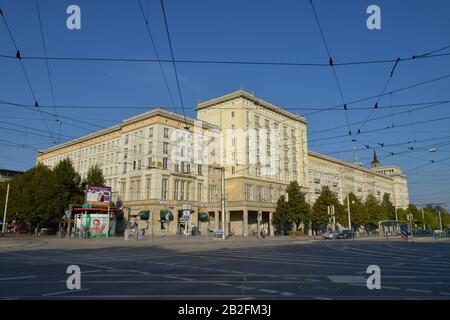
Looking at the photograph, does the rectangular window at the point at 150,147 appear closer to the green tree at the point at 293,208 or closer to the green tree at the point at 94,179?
the green tree at the point at 94,179

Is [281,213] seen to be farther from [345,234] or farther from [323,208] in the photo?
[323,208]

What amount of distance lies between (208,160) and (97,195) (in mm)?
20446

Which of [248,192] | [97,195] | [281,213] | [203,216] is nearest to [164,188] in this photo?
[203,216]

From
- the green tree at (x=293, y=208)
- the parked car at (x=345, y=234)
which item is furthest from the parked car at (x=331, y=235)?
the green tree at (x=293, y=208)

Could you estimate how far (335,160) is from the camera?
9638 centimetres

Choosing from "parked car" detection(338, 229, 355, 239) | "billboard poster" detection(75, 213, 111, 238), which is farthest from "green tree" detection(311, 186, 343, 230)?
"billboard poster" detection(75, 213, 111, 238)

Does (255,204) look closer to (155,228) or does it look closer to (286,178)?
A: (286,178)

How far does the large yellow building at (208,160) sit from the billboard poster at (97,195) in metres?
6.64

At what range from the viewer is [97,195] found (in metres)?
48.8

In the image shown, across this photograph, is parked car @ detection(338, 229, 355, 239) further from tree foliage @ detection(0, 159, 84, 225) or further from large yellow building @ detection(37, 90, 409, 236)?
tree foliage @ detection(0, 159, 84, 225)

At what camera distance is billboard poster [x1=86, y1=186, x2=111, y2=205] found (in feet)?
157

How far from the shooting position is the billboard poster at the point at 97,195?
47987mm

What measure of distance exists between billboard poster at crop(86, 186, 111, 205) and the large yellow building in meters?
6.64
